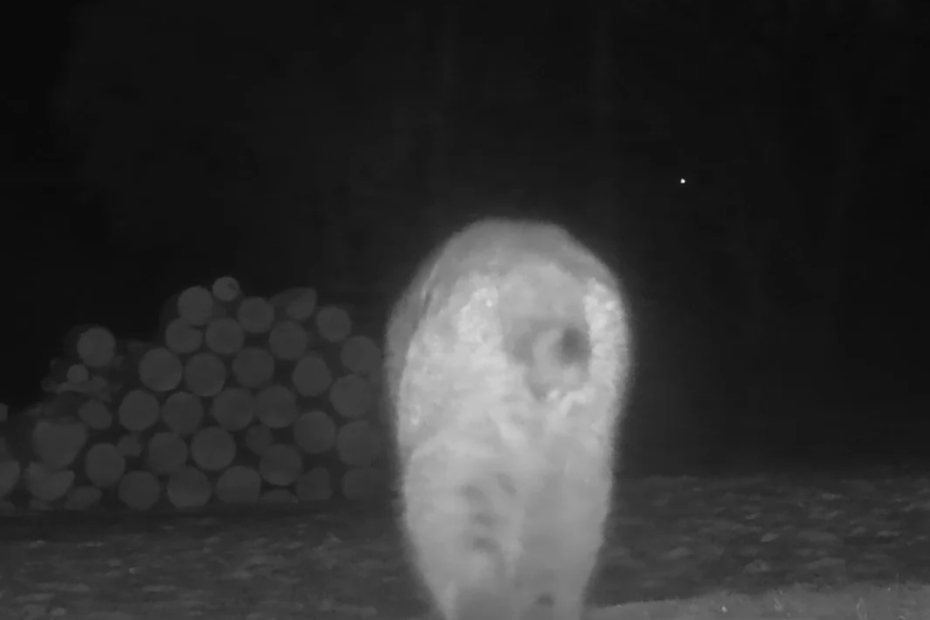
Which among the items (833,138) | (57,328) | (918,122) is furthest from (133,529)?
(918,122)

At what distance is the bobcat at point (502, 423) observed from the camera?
2256 mm

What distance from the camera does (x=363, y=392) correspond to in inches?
118

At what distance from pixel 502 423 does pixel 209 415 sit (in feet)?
2.94

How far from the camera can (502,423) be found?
2.72 meters

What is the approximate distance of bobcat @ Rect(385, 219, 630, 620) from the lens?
2.26 m

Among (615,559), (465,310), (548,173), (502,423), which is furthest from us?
(548,173)

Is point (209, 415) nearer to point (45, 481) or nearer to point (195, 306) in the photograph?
point (195, 306)

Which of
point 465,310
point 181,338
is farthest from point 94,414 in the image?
point 465,310

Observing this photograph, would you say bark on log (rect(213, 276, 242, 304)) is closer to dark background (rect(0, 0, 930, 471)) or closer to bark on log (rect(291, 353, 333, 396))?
dark background (rect(0, 0, 930, 471))

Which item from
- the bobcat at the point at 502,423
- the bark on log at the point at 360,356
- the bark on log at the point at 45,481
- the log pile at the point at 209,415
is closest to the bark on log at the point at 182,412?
the log pile at the point at 209,415

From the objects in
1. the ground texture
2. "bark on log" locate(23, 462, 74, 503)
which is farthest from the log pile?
the ground texture

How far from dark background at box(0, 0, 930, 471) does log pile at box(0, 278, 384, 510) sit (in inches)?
5.5

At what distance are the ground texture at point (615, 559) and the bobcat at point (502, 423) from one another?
0.31 feet

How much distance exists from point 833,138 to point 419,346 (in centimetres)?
192
